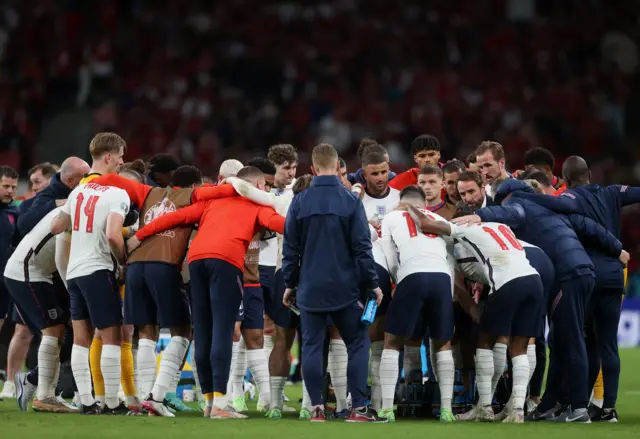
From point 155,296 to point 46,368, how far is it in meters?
1.45

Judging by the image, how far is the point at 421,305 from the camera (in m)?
9.09

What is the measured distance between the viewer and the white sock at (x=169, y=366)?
30.3 feet

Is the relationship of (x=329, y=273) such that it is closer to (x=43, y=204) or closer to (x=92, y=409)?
(x=92, y=409)

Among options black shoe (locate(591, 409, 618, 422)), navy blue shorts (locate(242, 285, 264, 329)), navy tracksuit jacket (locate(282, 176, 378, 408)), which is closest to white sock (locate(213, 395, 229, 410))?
navy tracksuit jacket (locate(282, 176, 378, 408))

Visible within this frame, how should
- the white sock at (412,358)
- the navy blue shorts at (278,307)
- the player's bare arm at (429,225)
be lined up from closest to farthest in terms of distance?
the player's bare arm at (429,225) → the white sock at (412,358) → the navy blue shorts at (278,307)

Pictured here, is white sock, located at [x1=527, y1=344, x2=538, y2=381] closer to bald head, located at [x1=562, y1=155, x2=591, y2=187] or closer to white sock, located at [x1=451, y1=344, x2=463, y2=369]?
white sock, located at [x1=451, y1=344, x2=463, y2=369]

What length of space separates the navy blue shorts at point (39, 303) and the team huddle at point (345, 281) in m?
0.01

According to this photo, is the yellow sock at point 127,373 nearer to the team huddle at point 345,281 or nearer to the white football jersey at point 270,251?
the team huddle at point 345,281

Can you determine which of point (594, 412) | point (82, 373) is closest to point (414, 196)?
point (594, 412)

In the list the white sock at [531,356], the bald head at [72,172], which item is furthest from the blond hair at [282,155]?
the white sock at [531,356]

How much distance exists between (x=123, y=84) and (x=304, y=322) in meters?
14.9

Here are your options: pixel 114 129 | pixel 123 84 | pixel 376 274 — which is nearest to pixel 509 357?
pixel 376 274

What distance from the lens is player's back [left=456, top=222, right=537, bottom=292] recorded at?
922 cm

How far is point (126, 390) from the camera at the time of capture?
9734 mm
